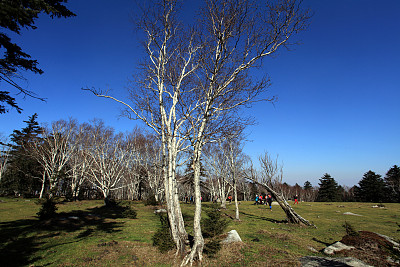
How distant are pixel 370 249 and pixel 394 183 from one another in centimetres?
5580

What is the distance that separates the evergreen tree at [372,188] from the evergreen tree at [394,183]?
1.26 meters

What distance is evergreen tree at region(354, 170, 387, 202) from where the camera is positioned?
48.1 m

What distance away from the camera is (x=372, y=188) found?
49125mm

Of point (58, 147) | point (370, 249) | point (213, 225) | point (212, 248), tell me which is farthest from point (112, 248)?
point (58, 147)

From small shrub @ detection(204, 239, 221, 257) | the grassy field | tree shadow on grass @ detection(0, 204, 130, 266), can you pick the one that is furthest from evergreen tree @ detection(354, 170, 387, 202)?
tree shadow on grass @ detection(0, 204, 130, 266)

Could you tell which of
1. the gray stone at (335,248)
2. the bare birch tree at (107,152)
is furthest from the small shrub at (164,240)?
the bare birch tree at (107,152)

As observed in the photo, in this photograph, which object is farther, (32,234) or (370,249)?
(32,234)

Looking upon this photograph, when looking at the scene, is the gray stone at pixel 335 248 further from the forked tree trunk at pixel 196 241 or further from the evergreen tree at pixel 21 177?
the evergreen tree at pixel 21 177

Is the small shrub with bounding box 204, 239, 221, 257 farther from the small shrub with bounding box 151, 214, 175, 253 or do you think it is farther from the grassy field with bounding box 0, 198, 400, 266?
→ the small shrub with bounding box 151, 214, 175, 253

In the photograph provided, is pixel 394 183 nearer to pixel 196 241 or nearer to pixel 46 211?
pixel 196 241

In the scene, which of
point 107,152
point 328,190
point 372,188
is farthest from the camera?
point 328,190

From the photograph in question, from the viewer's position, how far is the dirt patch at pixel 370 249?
701cm

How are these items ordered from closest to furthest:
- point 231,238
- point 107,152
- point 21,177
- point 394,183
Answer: point 231,238, point 107,152, point 21,177, point 394,183

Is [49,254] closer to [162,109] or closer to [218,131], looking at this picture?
[162,109]
